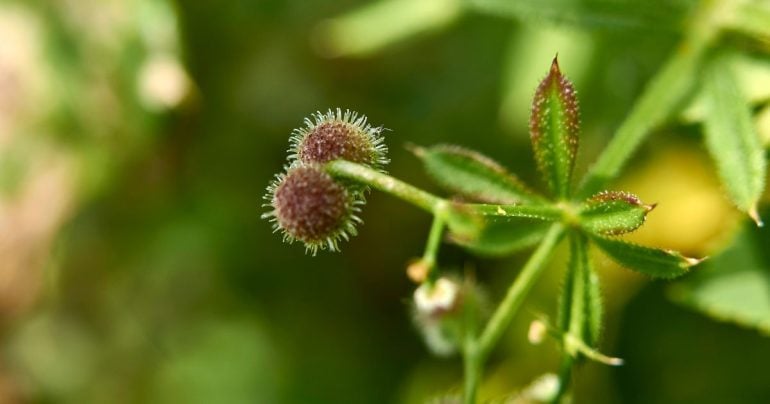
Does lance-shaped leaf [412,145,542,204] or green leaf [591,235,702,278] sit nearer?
green leaf [591,235,702,278]

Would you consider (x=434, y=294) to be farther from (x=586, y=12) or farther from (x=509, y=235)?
(x=586, y=12)

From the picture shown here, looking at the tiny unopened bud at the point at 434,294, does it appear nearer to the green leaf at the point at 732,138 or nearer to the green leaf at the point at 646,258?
the green leaf at the point at 646,258

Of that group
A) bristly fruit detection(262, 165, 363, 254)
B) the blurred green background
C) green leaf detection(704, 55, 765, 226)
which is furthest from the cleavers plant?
the blurred green background

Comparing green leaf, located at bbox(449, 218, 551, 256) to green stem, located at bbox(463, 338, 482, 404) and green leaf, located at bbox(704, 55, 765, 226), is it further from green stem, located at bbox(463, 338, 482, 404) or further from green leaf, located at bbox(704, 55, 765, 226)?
green leaf, located at bbox(704, 55, 765, 226)

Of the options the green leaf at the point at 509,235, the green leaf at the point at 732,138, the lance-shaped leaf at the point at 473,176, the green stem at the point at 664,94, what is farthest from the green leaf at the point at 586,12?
the green leaf at the point at 509,235

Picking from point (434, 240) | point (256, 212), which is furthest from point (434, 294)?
point (256, 212)

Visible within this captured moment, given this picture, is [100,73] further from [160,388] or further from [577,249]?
[577,249]

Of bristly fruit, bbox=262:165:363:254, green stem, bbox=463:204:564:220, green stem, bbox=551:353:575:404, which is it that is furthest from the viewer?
green stem, bbox=551:353:575:404

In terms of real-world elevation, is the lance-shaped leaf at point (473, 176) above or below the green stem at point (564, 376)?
above
